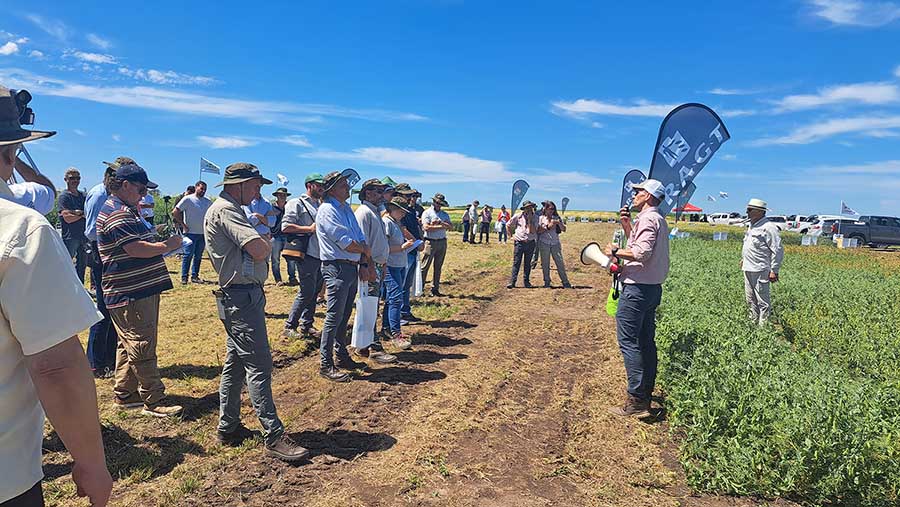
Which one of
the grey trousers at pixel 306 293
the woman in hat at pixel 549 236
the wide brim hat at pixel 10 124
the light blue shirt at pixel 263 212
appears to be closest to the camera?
the wide brim hat at pixel 10 124

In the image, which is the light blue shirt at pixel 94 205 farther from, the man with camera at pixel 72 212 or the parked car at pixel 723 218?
the parked car at pixel 723 218

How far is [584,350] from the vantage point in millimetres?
7570

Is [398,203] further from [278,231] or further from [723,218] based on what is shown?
[723,218]

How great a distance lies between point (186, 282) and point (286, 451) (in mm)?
8422

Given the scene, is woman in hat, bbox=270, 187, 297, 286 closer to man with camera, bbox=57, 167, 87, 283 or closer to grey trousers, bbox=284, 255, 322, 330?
man with camera, bbox=57, 167, 87, 283

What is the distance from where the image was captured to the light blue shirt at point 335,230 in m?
5.52

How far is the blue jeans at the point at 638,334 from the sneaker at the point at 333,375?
2.88 meters

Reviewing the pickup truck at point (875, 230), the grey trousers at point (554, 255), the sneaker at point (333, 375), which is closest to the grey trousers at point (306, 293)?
the sneaker at point (333, 375)

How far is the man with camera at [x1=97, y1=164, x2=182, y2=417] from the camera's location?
446cm

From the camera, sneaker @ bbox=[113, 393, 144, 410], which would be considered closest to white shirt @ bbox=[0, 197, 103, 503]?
the camera

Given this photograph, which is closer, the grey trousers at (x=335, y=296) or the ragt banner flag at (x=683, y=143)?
the grey trousers at (x=335, y=296)

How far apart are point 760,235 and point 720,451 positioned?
5.17 m

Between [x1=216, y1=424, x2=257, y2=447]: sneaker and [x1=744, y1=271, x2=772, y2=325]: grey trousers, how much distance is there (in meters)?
7.23

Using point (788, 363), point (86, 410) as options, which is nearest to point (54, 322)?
point (86, 410)
